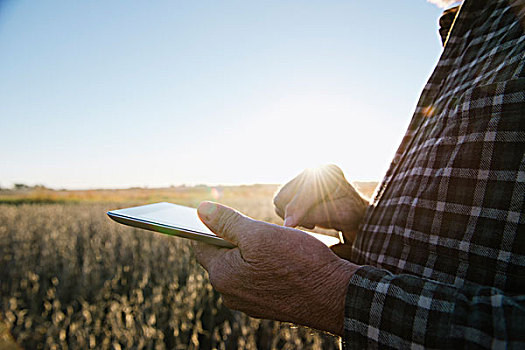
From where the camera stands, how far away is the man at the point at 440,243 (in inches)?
19.2

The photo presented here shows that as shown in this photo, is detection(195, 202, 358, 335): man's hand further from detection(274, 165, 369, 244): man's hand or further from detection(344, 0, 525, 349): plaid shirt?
detection(274, 165, 369, 244): man's hand

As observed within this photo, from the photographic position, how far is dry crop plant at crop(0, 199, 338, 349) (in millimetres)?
2027

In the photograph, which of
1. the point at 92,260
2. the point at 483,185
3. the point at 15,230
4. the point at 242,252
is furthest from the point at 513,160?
the point at 15,230

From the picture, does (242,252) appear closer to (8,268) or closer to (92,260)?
(92,260)

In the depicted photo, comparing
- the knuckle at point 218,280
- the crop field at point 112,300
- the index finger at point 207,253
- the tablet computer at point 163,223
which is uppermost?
the tablet computer at point 163,223

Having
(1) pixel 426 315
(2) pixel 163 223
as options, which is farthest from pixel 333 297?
(2) pixel 163 223

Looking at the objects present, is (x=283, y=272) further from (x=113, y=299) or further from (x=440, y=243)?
(x=113, y=299)

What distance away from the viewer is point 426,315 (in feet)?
1.58

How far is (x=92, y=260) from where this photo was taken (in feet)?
11.9

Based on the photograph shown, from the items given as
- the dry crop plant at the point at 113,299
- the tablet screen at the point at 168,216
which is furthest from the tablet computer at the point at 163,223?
the dry crop plant at the point at 113,299

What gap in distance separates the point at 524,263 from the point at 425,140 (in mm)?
372

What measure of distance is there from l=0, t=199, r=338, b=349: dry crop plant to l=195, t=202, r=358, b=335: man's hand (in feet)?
3.42

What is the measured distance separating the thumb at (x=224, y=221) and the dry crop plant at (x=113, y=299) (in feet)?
3.66

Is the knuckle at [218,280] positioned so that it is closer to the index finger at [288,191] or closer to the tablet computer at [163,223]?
the tablet computer at [163,223]
